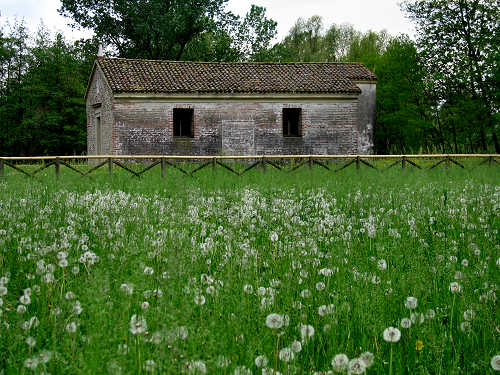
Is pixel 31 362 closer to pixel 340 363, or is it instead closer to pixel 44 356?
pixel 44 356

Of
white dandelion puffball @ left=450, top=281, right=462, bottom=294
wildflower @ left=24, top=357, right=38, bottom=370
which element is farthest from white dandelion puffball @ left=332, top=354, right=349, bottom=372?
white dandelion puffball @ left=450, top=281, right=462, bottom=294

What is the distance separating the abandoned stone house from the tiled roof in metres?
0.05

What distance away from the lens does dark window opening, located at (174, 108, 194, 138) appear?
85.4 feet

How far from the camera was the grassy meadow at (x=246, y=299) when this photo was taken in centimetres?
190

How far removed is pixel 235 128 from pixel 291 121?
366 centimetres

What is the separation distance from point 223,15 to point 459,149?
20.5 meters

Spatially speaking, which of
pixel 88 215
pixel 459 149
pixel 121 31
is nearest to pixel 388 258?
pixel 88 215

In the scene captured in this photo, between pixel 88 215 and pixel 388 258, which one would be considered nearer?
pixel 388 258

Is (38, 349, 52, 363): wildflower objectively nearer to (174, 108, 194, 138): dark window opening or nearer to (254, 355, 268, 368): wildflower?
(254, 355, 268, 368): wildflower

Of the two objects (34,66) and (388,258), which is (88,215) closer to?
(388,258)

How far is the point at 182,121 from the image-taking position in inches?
1038

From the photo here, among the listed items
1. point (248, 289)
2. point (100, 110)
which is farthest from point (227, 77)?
point (248, 289)

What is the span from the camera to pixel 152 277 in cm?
312

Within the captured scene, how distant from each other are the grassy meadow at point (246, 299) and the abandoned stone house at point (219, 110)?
18.9 metres
